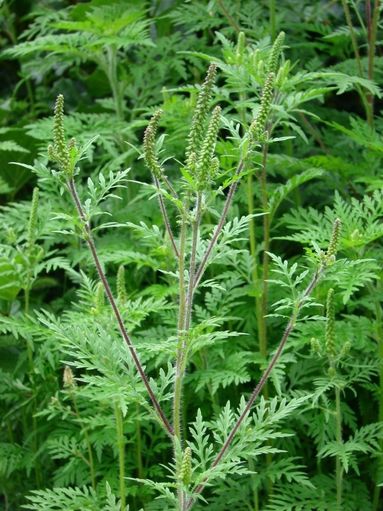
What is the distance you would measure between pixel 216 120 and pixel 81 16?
2.23m

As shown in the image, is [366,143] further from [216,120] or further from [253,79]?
[216,120]

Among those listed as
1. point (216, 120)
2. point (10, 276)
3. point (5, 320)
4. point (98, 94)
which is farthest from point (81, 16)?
point (216, 120)

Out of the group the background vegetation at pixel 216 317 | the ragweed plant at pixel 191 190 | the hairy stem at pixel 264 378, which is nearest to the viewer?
the ragweed plant at pixel 191 190

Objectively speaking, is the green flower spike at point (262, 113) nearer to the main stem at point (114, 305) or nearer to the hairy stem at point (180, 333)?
the hairy stem at point (180, 333)

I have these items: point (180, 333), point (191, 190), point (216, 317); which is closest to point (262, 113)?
point (191, 190)

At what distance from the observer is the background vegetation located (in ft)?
6.80

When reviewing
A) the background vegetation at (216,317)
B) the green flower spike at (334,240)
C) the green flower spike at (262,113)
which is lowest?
the background vegetation at (216,317)

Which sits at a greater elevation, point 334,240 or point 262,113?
point 262,113

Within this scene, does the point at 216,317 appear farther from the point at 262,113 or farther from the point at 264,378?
the point at 262,113

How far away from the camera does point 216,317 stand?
216 centimetres

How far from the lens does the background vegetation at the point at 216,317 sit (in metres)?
2.07

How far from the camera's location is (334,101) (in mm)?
4176

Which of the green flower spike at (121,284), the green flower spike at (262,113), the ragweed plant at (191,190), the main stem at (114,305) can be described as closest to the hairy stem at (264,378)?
the ragweed plant at (191,190)

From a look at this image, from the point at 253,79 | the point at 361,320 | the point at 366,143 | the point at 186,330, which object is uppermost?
the point at 253,79
